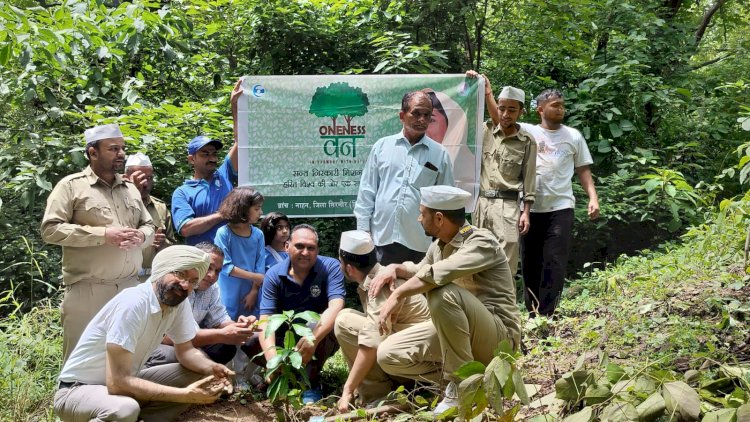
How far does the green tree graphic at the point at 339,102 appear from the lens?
6453mm

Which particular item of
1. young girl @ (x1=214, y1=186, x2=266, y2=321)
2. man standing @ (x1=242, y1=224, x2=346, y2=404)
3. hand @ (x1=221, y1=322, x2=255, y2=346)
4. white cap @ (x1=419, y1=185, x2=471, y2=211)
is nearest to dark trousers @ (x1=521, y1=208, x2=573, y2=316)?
man standing @ (x1=242, y1=224, x2=346, y2=404)

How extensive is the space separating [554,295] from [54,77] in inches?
189

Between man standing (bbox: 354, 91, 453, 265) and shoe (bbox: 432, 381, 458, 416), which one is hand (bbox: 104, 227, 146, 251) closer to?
man standing (bbox: 354, 91, 453, 265)

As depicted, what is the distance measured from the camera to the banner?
6.35 meters

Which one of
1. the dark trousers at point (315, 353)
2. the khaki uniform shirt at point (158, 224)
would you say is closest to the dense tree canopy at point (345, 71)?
the khaki uniform shirt at point (158, 224)

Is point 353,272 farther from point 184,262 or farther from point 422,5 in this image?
point 422,5

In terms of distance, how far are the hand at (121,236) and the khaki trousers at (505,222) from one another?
2530 mm

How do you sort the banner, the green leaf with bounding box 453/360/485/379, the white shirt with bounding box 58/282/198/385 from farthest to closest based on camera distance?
the banner < the white shirt with bounding box 58/282/198/385 < the green leaf with bounding box 453/360/485/379

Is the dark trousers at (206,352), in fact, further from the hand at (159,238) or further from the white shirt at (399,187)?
the white shirt at (399,187)

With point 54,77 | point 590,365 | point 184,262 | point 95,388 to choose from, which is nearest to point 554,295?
point 590,365

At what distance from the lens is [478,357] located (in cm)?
439

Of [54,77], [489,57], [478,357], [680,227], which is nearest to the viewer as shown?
[478,357]

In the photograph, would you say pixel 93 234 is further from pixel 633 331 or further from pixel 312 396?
pixel 633 331

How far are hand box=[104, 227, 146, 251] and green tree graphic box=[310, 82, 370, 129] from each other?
82.2 inches
